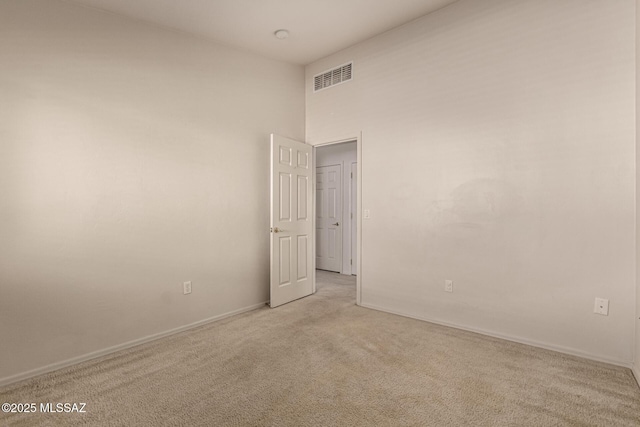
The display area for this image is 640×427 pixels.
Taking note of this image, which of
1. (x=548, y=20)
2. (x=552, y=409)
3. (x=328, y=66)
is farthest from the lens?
(x=328, y=66)

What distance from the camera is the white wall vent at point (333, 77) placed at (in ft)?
12.7

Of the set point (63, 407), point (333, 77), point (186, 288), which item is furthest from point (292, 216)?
point (63, 407)

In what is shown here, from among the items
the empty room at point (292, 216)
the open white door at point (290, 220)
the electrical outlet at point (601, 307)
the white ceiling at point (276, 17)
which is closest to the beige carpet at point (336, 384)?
the empty room at point (292, 216)

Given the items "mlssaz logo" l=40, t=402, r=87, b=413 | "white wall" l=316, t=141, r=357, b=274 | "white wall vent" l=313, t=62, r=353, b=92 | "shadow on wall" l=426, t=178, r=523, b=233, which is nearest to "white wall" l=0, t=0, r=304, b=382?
"mlssaz logo" l=40, t=402, r=87, b=413

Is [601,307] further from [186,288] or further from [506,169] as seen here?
[186,288]

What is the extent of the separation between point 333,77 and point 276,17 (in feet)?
3.68

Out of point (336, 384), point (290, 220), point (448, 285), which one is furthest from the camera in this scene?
point (290, 220)

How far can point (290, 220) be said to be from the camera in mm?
3939

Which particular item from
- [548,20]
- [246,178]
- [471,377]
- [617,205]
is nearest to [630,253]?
[617,205]

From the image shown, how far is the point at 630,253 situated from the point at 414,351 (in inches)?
66.2

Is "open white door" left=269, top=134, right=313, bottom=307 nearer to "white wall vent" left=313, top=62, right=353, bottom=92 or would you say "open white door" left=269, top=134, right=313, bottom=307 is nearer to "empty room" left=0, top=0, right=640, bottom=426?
"empty room" left=0, top=0, right=640, bottom=426

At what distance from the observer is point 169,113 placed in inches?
121

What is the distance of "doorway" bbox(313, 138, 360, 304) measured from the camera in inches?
226

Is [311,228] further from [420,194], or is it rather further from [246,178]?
[420,194]
